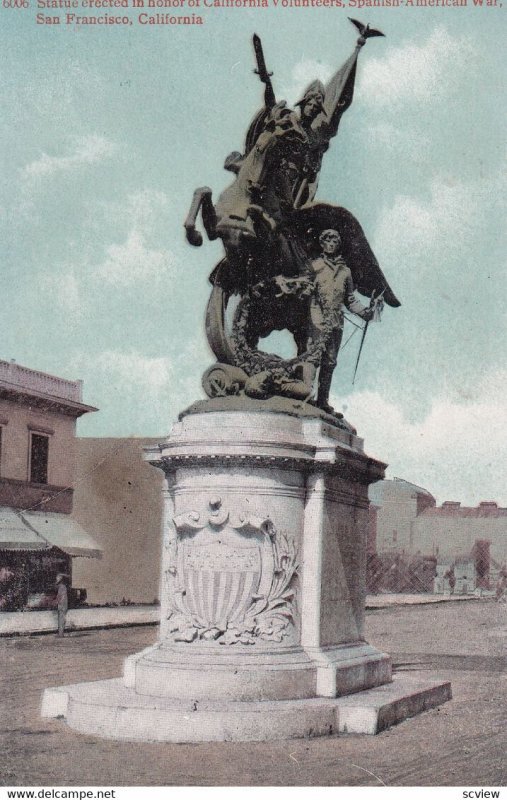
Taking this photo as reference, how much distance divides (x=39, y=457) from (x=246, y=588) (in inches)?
952

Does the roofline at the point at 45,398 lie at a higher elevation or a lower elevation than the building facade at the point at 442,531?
higher

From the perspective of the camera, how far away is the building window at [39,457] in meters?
31.8

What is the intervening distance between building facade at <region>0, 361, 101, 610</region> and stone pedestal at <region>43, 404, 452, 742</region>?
19.7m

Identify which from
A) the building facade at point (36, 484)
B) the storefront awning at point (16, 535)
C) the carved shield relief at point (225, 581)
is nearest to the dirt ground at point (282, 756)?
the carved shield relief at point (225, 581)

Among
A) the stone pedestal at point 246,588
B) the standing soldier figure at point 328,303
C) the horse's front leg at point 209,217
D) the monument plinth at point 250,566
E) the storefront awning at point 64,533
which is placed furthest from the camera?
the storefront awning at point 64,533

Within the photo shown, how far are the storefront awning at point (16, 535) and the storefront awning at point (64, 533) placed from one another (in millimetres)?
440

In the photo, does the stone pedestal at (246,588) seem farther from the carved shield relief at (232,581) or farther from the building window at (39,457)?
the building window at (39,457)

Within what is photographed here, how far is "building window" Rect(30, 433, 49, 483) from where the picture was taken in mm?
31750

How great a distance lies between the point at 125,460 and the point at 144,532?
102 inches

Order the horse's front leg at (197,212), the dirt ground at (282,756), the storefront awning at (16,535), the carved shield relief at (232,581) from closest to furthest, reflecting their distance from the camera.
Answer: the dirt ground at (282,756) → the carved shield relief at (232,581) → the horse's front leg at (197,212) → the storefront awning at (16,535)

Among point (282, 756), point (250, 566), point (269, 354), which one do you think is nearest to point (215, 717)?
point (282, 756)

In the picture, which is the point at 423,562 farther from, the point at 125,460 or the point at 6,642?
the point at 6,642

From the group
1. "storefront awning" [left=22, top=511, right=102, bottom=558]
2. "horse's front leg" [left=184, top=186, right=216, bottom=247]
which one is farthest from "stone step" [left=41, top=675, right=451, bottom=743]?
"storefront awning" [left=22, top=511, right=102, bottom=558]

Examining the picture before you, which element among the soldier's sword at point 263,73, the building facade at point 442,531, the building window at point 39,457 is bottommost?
the building facade at point 442,531
